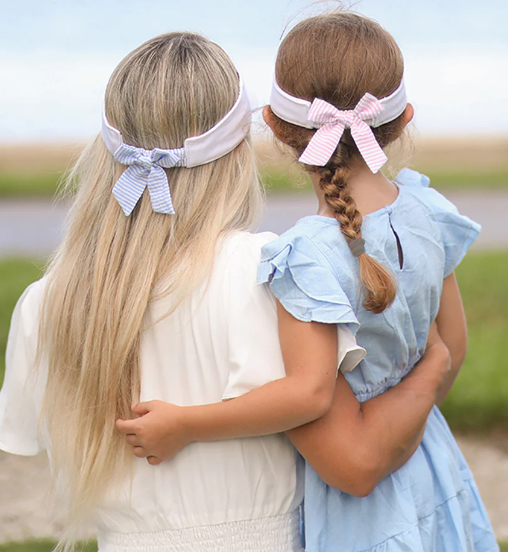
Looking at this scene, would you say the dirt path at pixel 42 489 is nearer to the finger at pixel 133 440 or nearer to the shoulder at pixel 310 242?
the finger at pixel 133 440

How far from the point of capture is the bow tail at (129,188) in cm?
162

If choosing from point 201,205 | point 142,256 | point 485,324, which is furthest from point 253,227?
point 485,324

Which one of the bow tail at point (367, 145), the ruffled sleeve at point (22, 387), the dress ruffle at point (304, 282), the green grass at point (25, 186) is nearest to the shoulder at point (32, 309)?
the ruffled sleeve at point (22, 387)

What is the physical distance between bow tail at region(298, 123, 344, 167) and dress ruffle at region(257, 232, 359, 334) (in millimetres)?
184

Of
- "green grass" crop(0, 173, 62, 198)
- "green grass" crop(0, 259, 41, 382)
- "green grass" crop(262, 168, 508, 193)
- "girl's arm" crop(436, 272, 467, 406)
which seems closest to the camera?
"girl's arm" crop(436, 272, 467, 406)

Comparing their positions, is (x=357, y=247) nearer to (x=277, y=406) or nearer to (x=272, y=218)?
(x=277, y=406)

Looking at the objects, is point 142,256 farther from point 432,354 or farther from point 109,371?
point 432,354

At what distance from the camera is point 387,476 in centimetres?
175

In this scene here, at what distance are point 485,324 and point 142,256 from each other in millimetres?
3992

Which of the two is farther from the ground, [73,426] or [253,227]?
[253,227]

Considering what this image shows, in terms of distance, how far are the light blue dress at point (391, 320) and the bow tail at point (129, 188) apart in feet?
1.01

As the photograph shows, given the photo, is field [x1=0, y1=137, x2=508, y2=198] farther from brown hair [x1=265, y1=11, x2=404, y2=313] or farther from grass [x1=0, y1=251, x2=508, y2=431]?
brown hair [x1=265, y1=11, x2=404, y2=313]

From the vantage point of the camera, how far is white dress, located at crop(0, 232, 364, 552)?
1.55 metres

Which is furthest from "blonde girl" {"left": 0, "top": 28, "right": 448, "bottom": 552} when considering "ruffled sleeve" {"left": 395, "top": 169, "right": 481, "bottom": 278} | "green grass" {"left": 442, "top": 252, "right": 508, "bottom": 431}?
"green grass" {"left": 442, "top": 252, "right": 508, "bottom": 431}
